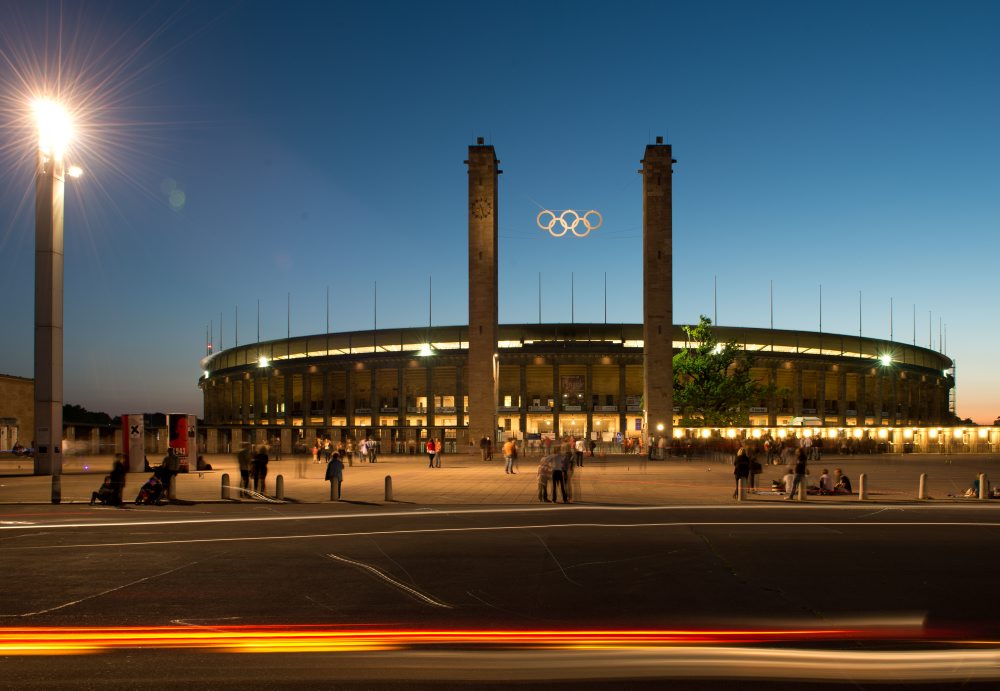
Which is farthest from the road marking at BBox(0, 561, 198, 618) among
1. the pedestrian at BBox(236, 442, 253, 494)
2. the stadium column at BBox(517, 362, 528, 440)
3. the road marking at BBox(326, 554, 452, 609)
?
the stadium column at BBox(517, 362, 528, 440)

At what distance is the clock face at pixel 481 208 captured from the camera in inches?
2534

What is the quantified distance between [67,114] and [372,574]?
95.6 feet

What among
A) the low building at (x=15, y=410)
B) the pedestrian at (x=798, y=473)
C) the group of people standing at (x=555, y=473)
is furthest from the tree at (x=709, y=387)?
the low building at (x=15, y=410)

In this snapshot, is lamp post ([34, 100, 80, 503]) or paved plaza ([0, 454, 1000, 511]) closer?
paved plaza ([0, 454, 1000, 511])

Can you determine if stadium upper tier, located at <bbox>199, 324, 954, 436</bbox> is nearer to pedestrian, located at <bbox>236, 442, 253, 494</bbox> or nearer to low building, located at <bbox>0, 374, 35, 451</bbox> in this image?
low building, located at <bbox>0, 374, 35, 451</bbox>

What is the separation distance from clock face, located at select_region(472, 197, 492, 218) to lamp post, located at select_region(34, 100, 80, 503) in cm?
3390

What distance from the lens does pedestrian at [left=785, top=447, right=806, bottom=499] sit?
24.3 metres

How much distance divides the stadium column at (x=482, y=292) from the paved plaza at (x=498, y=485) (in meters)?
20.8

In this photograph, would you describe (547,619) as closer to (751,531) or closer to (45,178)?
(751,531)

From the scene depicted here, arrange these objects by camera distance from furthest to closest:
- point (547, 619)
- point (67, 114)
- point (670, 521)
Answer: point (67, 114) → point (670, 521) → point (547, 619)

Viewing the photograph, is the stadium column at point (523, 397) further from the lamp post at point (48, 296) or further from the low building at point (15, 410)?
the lamp post at point (48, 296)

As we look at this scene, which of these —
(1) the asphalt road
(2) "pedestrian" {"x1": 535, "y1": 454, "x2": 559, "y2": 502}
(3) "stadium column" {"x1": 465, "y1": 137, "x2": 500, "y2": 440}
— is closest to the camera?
(1) the asphalt road

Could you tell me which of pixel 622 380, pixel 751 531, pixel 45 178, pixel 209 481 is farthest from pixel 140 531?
pixel 622 380

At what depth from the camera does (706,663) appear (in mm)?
7051
